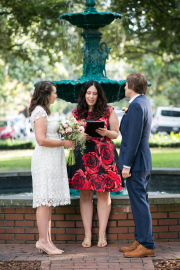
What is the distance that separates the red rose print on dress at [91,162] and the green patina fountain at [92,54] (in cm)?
131

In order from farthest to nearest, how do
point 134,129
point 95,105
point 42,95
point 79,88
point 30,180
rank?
point 30,180 < point 79,88 < point 95,105 < point 42,95 < point 134,129

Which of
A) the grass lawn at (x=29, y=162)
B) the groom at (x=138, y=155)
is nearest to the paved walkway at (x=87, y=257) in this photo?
the groom at (x=138, y=155)

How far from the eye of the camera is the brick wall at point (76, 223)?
473 cm

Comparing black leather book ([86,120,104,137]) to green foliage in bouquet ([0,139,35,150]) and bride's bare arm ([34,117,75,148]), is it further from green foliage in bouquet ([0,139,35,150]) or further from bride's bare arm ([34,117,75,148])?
green foliage in bouquet ([0,139,35,150])

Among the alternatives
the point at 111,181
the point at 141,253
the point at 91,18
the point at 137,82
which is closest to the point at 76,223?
the point at 111,181

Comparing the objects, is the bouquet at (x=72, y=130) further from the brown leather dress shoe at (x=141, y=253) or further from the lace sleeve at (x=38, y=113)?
the brown leather dress shoe at (x=141, y=253)

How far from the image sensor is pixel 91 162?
4.72 meters

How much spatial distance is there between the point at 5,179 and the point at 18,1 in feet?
24.6

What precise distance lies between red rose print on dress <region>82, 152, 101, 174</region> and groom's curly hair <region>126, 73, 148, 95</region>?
106 cm

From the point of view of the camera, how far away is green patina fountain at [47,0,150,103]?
5.71 m

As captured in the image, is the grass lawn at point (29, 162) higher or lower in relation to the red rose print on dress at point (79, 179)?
lower

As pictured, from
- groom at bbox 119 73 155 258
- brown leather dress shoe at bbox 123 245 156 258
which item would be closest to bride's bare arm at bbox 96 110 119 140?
groom at bbox 119 73 155 258

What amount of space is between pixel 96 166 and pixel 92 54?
217 cm

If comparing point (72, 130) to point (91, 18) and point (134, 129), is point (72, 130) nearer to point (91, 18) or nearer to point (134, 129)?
point (134, 129)
